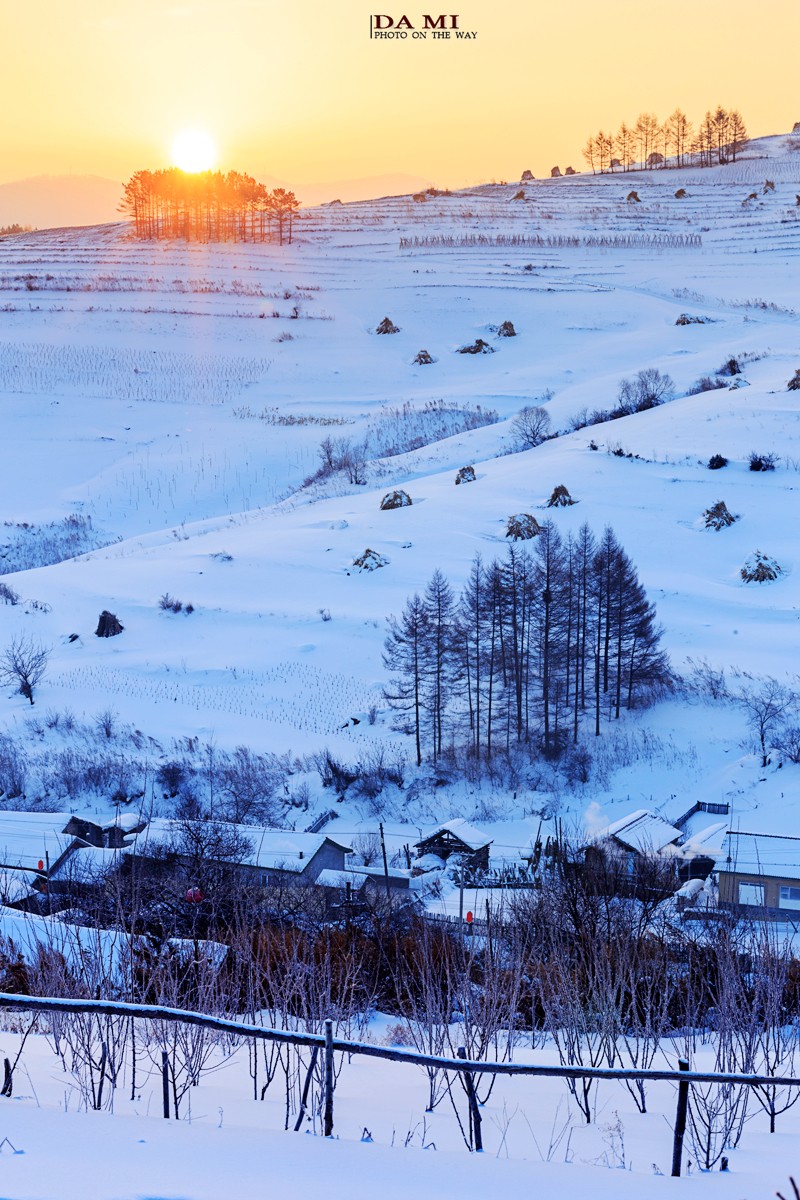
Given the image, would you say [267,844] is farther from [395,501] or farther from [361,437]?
[361,437]

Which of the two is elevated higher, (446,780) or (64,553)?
(64,553)

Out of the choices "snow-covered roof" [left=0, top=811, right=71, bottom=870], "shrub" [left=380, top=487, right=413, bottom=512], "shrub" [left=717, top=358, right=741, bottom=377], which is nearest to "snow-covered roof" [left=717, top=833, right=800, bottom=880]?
"snow-covered roof" [left=0, top=811, right=71, bottom=870]

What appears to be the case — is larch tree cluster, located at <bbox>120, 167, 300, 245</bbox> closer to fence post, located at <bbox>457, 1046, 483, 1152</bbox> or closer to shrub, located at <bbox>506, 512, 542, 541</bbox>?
shrub, located at <bbox>506, 512, 542, 541</bbox>

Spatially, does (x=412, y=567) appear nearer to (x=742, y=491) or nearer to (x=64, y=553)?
(x=742, y=491)

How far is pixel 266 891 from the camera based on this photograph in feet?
67.2

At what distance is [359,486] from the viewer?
5022cm

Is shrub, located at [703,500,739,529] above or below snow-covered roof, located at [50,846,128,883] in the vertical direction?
above

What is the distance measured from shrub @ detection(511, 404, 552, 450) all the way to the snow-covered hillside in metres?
1.38

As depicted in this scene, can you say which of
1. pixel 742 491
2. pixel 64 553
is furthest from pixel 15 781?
pixel 742 491

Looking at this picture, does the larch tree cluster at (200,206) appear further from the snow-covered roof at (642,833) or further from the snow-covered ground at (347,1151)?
the snow-covered ground at (347,1151)

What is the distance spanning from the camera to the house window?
20234 millimetres

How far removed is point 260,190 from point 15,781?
300ft

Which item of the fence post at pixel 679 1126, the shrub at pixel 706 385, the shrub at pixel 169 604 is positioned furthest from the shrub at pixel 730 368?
the fence post at pixel 679 1126

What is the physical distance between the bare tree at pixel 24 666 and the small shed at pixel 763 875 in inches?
794
